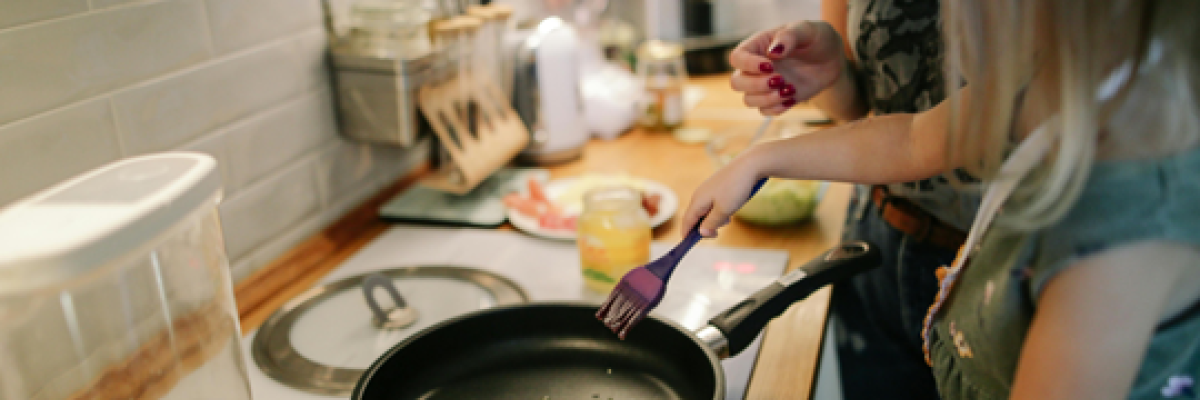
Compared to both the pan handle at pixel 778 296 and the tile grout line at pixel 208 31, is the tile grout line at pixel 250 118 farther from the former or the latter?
the pan handle at pixel 778 296

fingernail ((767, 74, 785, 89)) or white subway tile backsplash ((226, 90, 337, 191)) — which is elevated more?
fingernail ((767, 74, 785, 89))

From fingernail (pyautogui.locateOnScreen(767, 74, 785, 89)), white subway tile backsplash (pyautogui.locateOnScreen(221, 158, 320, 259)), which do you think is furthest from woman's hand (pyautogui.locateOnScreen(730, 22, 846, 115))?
white subway tile backsplash (pyautogui.locateOnScreen(221, 158, 320, 259))

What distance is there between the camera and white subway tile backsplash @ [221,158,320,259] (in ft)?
3.49

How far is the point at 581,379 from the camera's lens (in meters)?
0.88

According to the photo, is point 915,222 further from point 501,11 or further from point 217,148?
point 217,148

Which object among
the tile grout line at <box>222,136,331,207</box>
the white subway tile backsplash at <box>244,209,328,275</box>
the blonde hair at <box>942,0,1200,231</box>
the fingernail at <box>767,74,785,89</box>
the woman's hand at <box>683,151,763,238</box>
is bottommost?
the white subway tile backsplash at <box>244,209,328,275</box>

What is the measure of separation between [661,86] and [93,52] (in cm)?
108

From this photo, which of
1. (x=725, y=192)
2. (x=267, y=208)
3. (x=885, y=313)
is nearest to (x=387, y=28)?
(x=267, y=208)

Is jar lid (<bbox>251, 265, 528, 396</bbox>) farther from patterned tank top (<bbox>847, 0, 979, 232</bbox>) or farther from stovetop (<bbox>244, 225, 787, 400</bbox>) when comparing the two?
patterned tank top (<bbox>847, 0, 979, 232</bbox>)

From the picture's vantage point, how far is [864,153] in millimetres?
685

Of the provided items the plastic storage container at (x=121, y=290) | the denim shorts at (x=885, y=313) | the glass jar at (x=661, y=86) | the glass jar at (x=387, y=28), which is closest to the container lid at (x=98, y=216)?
the plastic storage container at (x=121, y=290)

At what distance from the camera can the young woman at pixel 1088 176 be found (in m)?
0.50

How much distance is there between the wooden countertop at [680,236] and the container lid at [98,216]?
18.9 inches

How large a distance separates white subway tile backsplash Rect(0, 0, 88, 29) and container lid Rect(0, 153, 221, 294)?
1.03 ft
